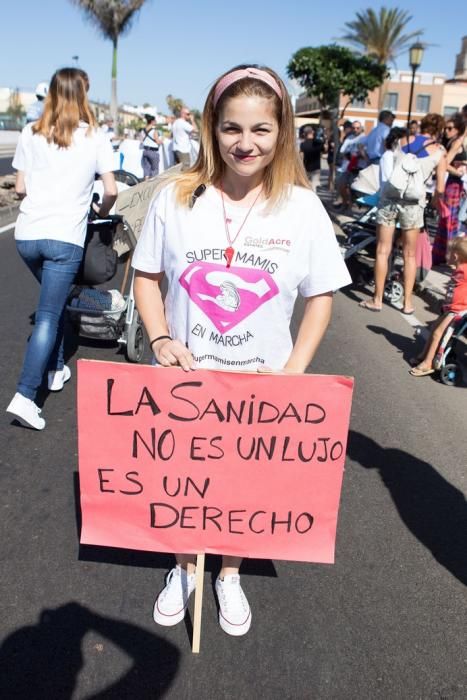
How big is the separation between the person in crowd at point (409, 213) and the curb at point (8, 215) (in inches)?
299

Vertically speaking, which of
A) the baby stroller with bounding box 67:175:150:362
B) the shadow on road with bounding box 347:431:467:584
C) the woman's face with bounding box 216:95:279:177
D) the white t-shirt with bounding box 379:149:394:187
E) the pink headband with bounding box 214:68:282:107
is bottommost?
the shadow on road with bounding box 347:431:467:584

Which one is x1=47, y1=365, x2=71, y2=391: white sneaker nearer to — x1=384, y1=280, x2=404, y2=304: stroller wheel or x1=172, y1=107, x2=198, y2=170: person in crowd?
x1=384, y1=280, x2=404, y2=304: stroller wheel

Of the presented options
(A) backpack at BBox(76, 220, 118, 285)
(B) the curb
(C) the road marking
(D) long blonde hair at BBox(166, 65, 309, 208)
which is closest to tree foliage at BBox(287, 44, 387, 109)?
(B) the curb

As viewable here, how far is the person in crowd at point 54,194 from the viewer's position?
12.1 feet

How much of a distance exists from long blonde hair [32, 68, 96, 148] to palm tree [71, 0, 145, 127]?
3609 centimetres

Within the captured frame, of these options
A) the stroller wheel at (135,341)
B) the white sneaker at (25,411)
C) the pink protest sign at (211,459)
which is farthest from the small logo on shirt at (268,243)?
the stroller wheel at (135,341)

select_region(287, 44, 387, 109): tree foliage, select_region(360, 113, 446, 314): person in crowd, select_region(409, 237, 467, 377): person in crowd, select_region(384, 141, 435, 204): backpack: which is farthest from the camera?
select_region(287, 44, 387, 109): tree foliage

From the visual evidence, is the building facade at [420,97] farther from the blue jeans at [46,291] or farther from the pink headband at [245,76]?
the pink headband at [245,76]

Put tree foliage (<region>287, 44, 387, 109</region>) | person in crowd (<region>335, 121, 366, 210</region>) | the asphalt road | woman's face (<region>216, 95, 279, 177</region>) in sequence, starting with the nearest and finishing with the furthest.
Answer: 1. woman's face (<region>216, 95, 279, 177</region>)
2. the asphalt road
3. person in crowd (<region>335, 121, 366, 210</region>)
4. tree foliage (<region>287, 44, 387, 109</region>)

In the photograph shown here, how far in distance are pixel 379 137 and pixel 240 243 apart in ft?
37.1

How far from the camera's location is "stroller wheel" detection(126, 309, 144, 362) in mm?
4965

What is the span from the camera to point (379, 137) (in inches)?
489

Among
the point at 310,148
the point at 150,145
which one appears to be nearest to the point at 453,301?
the point at 310,148

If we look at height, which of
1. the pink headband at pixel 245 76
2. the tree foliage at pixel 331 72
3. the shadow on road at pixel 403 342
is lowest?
the shadow on road at pixel 403 342
